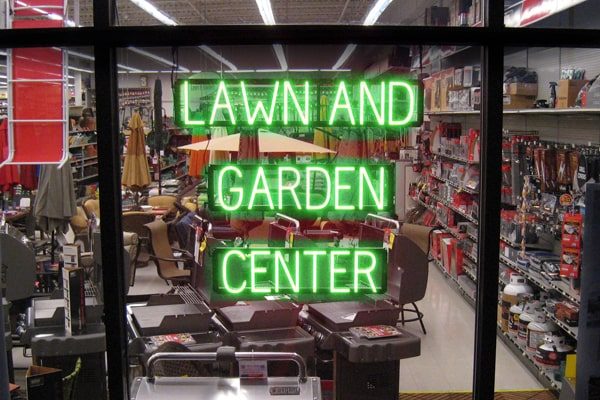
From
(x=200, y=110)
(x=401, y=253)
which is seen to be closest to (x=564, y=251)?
(x=401, y=253)

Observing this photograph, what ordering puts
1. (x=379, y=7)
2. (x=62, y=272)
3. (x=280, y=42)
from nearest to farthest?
1. (x=280, y=42)
2. (x=62, y=272)
3. (x=379, y=7)

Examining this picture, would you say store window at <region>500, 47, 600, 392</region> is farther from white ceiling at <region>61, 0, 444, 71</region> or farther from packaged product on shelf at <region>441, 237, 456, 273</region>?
packaged product on shelf at <region>441, 237, 456, 273</region>

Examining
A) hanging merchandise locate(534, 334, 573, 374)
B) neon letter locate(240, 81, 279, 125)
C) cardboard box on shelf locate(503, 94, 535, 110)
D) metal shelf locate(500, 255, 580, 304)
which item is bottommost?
hanging merchandise locate(534, 334, 573, 374)

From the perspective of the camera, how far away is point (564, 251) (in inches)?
198

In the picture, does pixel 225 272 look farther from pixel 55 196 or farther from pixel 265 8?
pixel 55 196

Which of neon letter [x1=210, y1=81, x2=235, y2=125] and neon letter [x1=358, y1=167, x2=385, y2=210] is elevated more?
neon letter [x1=210, y1=81, x2=235, y2=125]

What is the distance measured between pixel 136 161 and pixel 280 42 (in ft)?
21.5

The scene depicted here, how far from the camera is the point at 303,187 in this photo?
3.12 m

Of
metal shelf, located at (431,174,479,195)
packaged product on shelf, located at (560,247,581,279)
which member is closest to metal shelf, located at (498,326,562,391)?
packaged product on shelf, located at (560,247,581,279)

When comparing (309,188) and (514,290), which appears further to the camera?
(514,290)

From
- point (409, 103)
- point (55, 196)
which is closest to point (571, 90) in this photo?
point (409, 103)

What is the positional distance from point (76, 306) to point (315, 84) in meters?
2.06

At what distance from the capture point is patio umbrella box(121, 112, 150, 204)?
8891 mm

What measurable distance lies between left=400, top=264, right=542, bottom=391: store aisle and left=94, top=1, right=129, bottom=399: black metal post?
124 inches
